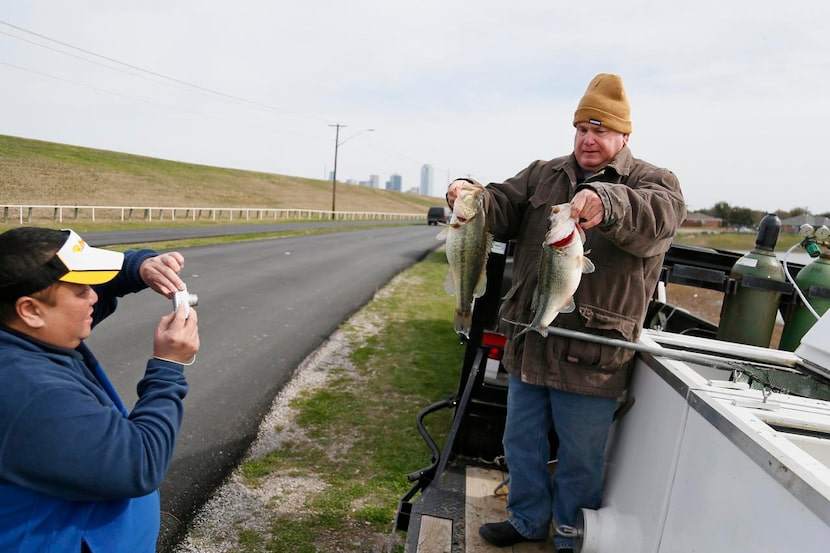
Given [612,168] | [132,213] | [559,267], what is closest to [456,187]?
[559,267]

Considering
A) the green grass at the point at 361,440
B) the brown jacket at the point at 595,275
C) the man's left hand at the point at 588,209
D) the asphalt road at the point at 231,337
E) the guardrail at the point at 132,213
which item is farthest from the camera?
the guardrail at the point at 132,213

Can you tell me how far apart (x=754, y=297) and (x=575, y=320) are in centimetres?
202

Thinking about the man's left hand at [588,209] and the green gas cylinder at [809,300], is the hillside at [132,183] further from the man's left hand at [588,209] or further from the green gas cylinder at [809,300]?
the green gas cylinder at [809,300]

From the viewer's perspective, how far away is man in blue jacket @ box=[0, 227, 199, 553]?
1.58 m

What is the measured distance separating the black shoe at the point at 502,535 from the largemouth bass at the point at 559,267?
1.20 metres

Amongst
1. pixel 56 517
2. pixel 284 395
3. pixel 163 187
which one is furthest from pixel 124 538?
pixel 163 187

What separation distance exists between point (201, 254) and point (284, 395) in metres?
10.7

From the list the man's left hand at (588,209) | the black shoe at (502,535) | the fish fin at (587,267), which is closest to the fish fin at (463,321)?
the fish fin at (587,267)

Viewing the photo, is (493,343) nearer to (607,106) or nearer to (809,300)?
(607,106)

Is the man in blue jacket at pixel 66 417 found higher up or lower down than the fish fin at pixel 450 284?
lower down

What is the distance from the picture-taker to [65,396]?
163 centimetres

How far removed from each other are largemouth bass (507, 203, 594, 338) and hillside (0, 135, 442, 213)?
1472 cm

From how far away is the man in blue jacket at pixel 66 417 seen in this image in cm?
158

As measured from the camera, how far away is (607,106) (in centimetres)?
277
